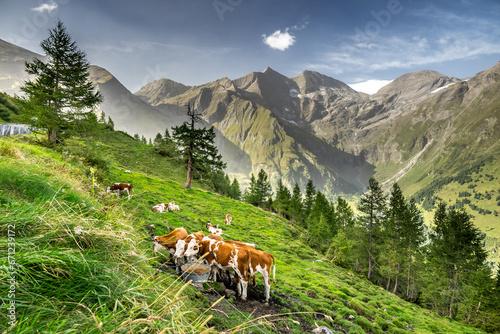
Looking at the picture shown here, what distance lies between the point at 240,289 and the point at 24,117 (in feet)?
77.4

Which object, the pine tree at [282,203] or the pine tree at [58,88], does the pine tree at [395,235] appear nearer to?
the pine tree at [282,203]

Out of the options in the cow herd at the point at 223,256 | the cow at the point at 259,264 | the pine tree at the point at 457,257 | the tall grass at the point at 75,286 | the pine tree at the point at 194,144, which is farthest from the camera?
the pine tree at the point at 457,257

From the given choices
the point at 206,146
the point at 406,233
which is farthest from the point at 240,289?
the point at 406,233

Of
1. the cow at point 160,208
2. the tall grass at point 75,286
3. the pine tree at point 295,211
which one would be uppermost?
the tall grass at point 75,286

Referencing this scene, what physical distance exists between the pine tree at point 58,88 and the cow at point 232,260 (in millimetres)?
19450

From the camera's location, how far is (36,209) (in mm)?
2791

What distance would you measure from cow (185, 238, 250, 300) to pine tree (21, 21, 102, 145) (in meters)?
19.4

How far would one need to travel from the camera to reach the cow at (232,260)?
7250 millimetres

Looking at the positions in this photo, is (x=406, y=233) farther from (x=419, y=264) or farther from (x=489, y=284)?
(x=489, y=284)

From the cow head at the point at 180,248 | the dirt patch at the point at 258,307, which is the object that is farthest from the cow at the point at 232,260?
the dirt patch at the point at 258,307

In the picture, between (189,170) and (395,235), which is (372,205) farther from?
(189,170)

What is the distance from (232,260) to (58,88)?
80.4 feet

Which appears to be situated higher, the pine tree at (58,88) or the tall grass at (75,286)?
the pine tree at (58,88)

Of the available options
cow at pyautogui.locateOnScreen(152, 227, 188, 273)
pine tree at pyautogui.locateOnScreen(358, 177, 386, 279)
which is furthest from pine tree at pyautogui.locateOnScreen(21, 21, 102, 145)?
pine tree at pyautogui.locateOnScreen(358, 177, 386, 279)
